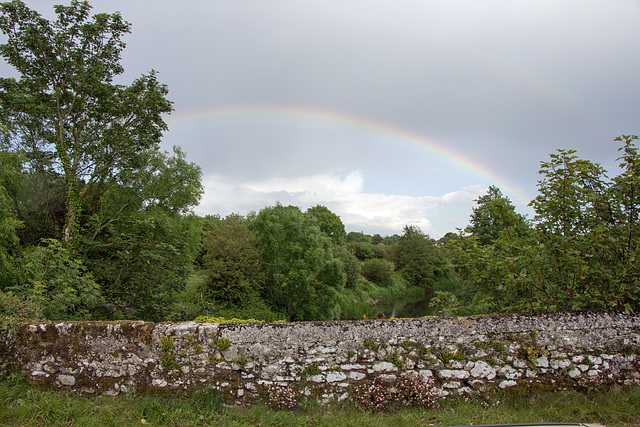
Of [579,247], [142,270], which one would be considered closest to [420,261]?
[142,270]

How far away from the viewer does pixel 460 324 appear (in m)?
4.11

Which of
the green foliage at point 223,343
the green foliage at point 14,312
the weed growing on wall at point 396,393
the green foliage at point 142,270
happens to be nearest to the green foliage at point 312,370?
the weed growing on wall at point 396,393

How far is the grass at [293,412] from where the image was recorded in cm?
356

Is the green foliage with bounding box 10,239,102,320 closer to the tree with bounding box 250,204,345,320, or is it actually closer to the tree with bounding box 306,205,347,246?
the tree with bounding box 250,204,345,320

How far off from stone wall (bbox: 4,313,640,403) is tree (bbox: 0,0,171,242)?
8.64 metres

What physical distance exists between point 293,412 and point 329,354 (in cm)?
73

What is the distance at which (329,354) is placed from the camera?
396 cm

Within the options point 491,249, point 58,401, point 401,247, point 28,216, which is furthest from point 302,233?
point 401,247

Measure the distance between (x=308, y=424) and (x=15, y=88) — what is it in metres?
15.1

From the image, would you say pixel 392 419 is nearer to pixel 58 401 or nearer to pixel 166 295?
pixel 58 401

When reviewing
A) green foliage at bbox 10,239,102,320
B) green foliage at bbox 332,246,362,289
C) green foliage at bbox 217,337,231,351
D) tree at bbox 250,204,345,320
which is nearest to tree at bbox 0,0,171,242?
green foliage at bbox 10,239,102,320

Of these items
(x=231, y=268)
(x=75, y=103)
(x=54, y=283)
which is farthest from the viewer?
(x=231, y=268)

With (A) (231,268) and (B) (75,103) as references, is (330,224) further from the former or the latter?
(B) (75,103)

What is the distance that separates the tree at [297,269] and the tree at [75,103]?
1227cm
